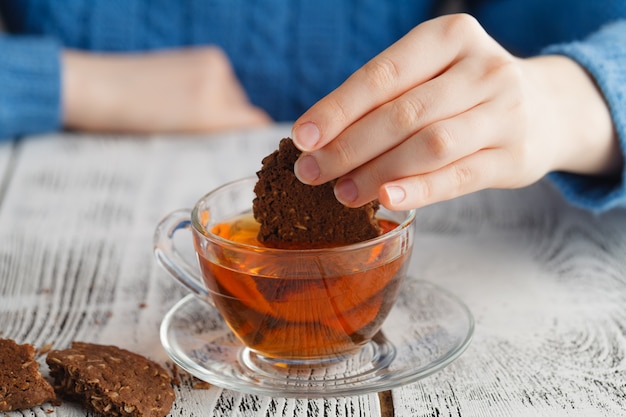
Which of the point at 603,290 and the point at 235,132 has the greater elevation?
the point at 603,290

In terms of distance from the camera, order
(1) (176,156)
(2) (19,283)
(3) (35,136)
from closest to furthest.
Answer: (2) (19,283) → (1) (176,156) → (3) (35,136)

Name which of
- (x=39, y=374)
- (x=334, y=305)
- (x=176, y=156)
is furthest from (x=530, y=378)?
(x=176, y=156)

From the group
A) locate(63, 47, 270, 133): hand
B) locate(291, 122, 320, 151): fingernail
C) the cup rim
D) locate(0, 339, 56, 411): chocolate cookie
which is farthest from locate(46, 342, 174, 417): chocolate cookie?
locate(63, 47, 270, 133): hand

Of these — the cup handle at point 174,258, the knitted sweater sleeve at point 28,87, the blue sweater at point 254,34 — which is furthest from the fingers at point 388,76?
the knitted sweater sleeve at point 28,87

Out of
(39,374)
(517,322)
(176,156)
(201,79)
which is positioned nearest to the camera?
(39,374)

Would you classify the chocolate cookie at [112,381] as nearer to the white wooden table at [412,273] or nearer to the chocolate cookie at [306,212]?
the white wooden table at [412,273]

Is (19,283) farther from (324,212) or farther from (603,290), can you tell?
(603,290)
